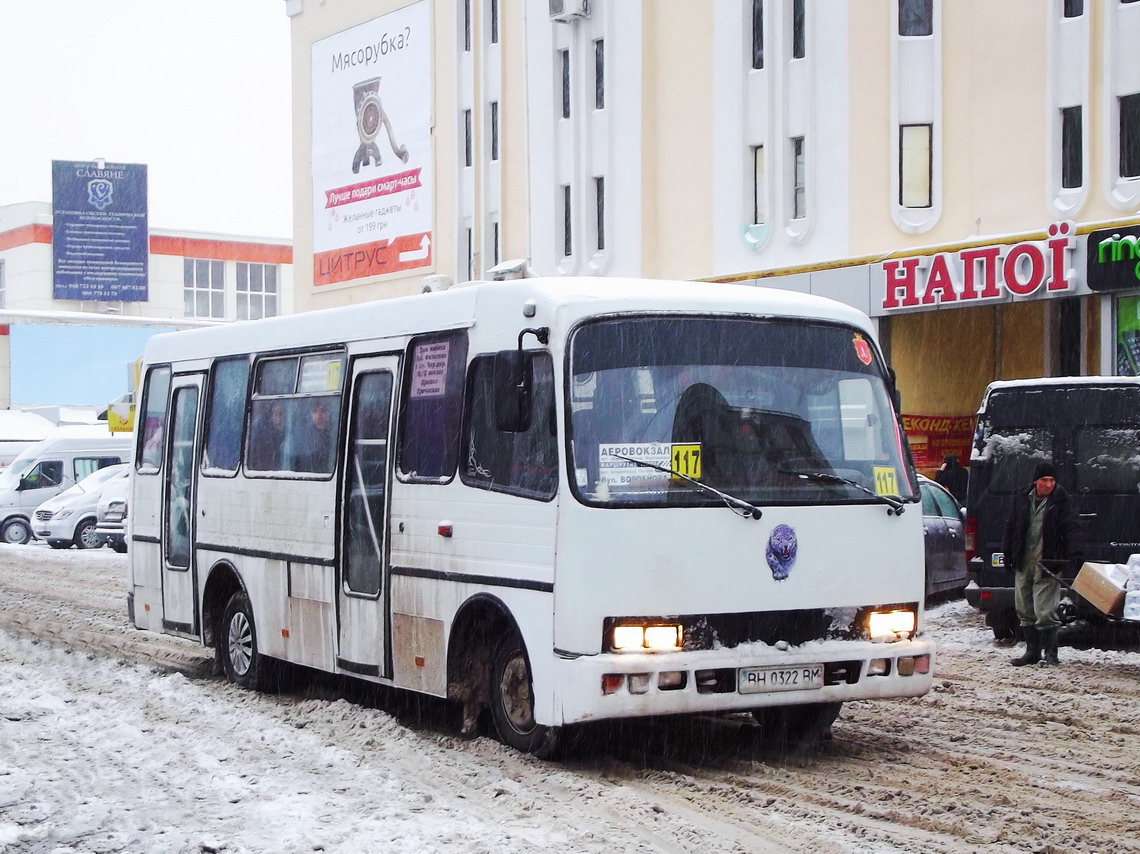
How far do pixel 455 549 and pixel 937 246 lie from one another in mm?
19248

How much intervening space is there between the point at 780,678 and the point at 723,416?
1.39m

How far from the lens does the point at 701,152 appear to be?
32.8 meters

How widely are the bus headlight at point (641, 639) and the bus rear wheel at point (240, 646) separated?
15.1 feet

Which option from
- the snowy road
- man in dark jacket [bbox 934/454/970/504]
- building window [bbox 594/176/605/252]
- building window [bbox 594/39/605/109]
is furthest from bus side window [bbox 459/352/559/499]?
building window [bbox 594/39/605/109]

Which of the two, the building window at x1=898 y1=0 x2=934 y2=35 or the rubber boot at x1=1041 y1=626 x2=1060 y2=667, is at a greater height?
the building window at x1=898 y1=0 x2=934 y2=35

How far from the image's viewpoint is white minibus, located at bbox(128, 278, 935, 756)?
8.48m

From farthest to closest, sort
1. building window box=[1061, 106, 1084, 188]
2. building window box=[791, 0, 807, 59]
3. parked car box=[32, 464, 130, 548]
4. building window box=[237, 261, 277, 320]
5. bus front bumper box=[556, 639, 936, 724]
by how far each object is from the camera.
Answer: building window box=[237, 261, 277, 320] < parked car box=[32, 464, 130, 548] < building window box=[791, 0, 807, 59] < building window box=[1061, 106, 1084, 188] < bus front bumper box=[556, 639, 936, 724]

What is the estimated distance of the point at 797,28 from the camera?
30.7m

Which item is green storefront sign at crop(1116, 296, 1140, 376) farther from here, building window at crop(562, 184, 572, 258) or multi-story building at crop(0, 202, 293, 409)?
multi-story building at crop(0, 202, 293, 409)

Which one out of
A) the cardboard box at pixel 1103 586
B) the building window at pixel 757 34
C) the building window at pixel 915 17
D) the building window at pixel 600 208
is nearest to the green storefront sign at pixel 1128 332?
the building window at pixel 915 17

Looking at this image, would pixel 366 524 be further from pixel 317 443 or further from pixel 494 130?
pixel 494 130

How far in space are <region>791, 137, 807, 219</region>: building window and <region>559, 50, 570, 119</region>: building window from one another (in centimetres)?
756

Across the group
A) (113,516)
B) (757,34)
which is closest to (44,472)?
(113,516)

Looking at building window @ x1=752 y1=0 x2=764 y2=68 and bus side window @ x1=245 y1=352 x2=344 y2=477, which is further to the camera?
building window @ x1=752 y1=0 x2=764 y2=68
